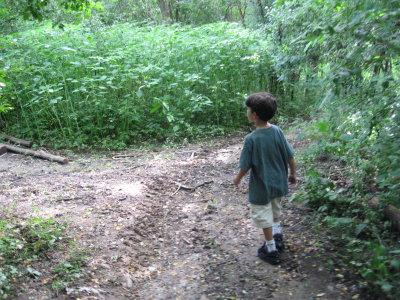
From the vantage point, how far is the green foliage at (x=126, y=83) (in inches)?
347

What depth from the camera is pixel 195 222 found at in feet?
15.9

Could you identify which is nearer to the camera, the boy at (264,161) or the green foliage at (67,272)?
the green foliage at (67,272)

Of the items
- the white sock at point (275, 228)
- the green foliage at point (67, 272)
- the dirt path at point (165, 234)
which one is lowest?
the dirt path at point (165, 234)

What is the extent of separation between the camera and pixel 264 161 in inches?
136

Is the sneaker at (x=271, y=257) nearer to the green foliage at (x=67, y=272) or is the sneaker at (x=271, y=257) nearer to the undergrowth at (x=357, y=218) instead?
the undergrowth at (x=357, y=218)

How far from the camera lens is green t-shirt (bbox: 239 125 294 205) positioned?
3451 mm

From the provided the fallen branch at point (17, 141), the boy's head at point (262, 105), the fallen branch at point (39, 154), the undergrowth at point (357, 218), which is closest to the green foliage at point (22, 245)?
the boy's head at point (262, 105)

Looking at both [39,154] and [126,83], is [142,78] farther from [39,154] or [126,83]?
[39,154]

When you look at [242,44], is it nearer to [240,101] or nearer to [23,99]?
[240,101]

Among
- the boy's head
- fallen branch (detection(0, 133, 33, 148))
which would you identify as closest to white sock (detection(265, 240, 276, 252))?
the boy's head

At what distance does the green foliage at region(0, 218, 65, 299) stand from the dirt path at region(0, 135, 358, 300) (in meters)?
0.12

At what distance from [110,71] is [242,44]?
11.8 ft

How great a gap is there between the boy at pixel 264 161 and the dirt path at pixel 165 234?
438 millimetres

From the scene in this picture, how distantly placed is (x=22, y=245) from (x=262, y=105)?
2.67m
